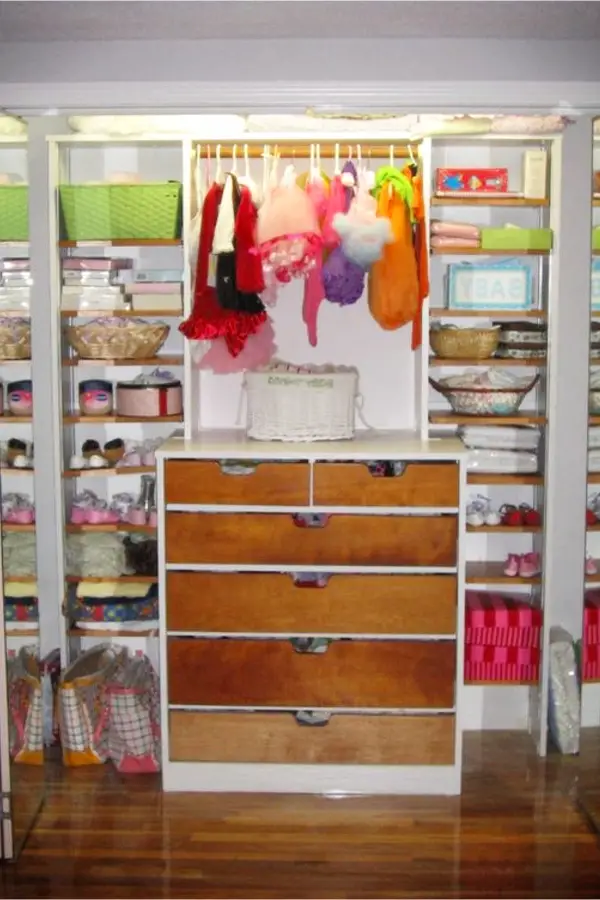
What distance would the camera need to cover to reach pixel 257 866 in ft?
9.43

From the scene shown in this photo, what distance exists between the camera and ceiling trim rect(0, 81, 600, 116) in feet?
8.68

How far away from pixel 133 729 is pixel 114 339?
4.43 ft

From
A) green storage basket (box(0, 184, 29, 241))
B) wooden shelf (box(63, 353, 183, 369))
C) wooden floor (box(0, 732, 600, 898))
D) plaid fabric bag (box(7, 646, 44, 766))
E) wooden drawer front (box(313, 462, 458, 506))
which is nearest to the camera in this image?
wooden floor (box(0, 732, 600, 898))

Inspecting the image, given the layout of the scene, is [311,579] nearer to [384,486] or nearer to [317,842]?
[384,486]

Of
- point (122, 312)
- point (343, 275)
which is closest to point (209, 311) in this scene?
point (122, 312)

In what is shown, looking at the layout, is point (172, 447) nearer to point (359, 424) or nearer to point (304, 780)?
point (359, 424)

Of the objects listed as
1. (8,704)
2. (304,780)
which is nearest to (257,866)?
(304,780)

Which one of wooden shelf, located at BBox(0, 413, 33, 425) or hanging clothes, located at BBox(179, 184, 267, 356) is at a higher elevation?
hanging clothes, located at BBox(179, 184, 267, 356)

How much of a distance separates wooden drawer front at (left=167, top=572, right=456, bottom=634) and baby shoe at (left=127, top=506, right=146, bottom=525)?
0.45m

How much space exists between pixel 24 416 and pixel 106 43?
108cm

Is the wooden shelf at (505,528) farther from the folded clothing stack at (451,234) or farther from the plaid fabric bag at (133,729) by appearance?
the plaid fabric bag at (133,729)

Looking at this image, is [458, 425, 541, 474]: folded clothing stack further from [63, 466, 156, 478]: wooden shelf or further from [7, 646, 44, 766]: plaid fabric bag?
[7, 646, 44, 766]: plaid fabric bag

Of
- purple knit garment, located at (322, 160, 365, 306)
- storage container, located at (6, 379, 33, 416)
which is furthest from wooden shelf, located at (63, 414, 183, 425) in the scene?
purple knit garment, located at (322, 160, 365, 306)

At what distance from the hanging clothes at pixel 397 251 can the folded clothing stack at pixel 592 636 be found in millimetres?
1170
